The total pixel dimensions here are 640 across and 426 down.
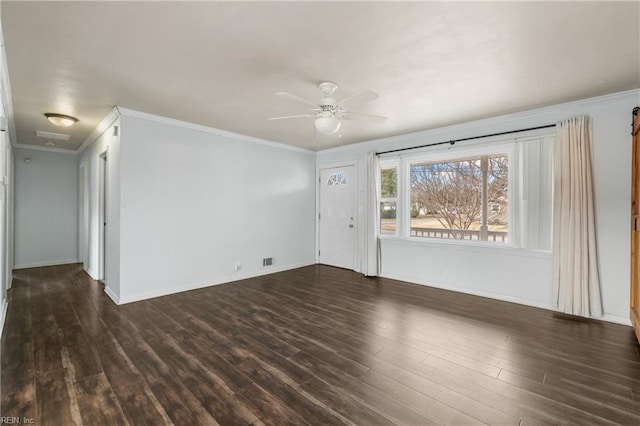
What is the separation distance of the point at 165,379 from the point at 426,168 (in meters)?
4.51

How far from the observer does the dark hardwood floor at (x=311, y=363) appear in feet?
5.91

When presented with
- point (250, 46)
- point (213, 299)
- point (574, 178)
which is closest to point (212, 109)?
point (250, 46)

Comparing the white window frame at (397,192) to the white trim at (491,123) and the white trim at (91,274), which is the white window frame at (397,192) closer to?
the white trim at (491,123)

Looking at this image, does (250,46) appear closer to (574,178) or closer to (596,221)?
(574,178)

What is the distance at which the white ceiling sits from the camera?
1.85 meters

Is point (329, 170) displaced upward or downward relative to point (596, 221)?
upward

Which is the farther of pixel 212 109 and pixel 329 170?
pixel 329 170

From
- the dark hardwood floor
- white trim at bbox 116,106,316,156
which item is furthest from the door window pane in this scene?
white trim at bbox 116,106,316,156

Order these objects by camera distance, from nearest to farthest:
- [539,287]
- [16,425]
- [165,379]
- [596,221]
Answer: [16,425], [165,379], [596,221], [539,287]

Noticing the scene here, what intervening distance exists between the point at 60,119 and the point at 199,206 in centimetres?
211

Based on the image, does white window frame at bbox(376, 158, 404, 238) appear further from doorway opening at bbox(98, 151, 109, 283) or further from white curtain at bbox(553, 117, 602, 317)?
doorway opening at bbox(98, 151, 109, 283)

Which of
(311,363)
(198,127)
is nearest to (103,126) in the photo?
(198,127)

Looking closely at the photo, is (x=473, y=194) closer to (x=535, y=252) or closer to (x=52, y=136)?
(x=535, y=252)

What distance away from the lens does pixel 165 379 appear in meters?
2.13
